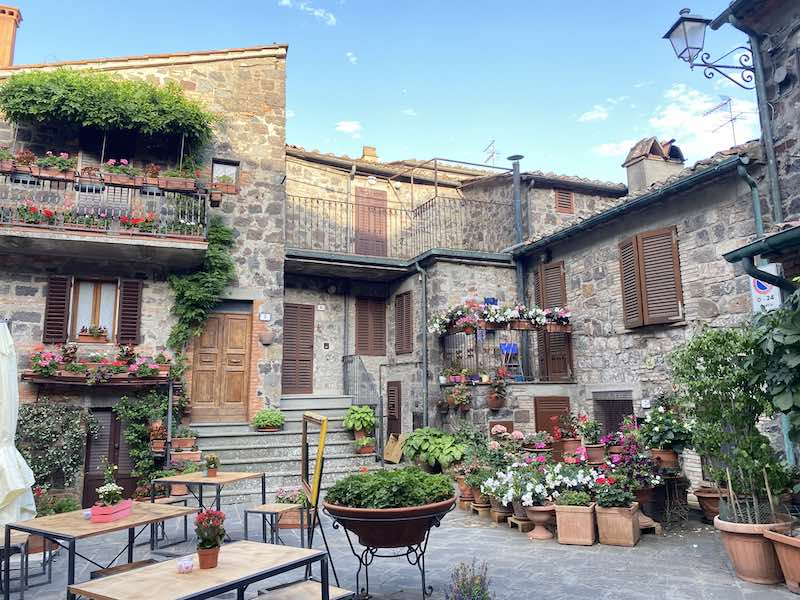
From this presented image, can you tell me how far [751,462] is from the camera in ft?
16.2

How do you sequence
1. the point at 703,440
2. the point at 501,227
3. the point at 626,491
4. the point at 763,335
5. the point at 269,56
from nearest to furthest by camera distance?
the point at 763,335
the point at 703,440
the point at 626,491
the point at 269,56
the point at 501,227

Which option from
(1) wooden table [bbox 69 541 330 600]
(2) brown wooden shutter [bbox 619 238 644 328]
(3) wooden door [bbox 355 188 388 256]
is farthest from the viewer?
(3) wooden door [bbox 355 188 388 256]

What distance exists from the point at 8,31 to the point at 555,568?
13.9 m

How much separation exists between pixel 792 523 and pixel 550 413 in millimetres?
5367

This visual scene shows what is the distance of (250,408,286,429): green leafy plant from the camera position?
34.7ft

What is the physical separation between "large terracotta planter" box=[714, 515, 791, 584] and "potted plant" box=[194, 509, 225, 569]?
428 cm

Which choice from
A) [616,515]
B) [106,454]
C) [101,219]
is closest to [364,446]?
[106,454]

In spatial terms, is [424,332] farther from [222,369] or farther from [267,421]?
[222,369]

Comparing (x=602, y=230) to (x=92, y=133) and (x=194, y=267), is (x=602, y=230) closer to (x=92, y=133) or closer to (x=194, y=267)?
(x=194, y=267)

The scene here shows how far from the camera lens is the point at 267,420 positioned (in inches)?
417

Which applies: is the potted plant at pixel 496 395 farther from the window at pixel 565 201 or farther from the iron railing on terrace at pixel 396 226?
the window at pixel 565 201

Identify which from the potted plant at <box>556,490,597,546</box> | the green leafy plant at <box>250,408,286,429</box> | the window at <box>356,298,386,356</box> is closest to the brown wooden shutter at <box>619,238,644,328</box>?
the potted plant at <box>556,490,597,546</box>

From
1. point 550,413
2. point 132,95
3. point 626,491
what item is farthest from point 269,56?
point 626,491

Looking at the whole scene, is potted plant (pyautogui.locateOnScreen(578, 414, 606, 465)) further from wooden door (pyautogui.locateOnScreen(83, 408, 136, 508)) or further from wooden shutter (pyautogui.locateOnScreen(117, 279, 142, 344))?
wooden shutter (pyautogui.locateOnScreen(117, 279, 142, 344))
